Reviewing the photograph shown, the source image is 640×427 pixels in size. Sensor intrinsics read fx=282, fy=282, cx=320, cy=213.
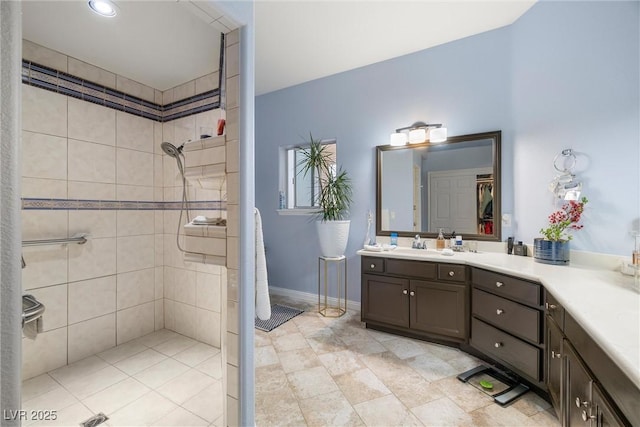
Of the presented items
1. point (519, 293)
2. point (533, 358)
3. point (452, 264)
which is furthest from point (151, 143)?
point (533, 358)

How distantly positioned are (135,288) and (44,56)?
1.89m

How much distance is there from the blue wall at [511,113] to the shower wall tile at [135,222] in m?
1.49

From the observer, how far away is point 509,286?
186 centimetres

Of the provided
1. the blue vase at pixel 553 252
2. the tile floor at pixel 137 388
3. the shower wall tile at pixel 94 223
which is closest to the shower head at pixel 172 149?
the shower wall tile at pixel 94 223

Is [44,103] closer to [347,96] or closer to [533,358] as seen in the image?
[347,96]

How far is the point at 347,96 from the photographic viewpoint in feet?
10.7

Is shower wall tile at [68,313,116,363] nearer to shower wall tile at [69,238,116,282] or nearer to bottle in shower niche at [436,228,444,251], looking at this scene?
shower wall tile at [69,238,116,282]

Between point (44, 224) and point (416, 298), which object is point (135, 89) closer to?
point (44, 224)

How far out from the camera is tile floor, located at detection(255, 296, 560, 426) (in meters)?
1.60

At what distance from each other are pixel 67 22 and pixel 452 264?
3117mm

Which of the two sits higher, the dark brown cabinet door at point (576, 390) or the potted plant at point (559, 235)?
the potted plant at point (559, 235)

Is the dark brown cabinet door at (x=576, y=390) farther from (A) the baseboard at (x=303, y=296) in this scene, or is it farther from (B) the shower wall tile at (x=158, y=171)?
(B) the shower wall tile at (x=158, y=171)

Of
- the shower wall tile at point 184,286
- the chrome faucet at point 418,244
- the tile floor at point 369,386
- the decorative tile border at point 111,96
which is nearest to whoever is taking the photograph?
the tile floor at point 369,386

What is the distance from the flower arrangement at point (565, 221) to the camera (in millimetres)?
1947
